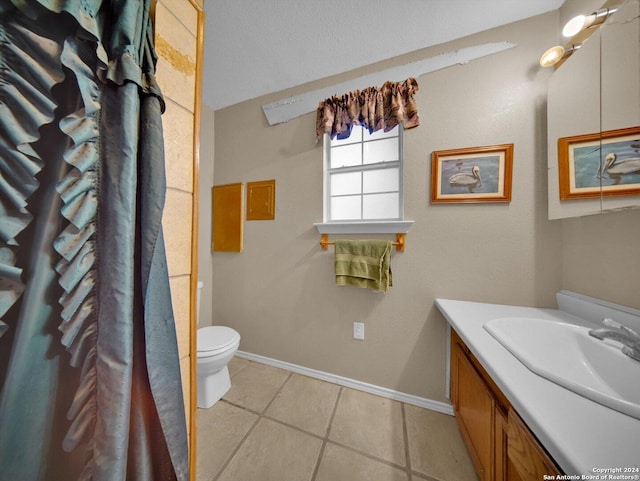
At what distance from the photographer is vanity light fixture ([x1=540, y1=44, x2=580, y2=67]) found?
1.02 m

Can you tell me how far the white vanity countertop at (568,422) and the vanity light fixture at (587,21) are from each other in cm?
145

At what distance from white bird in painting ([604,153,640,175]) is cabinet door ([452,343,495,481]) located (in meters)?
0.99

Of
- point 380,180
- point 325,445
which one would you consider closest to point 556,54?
point 380,180

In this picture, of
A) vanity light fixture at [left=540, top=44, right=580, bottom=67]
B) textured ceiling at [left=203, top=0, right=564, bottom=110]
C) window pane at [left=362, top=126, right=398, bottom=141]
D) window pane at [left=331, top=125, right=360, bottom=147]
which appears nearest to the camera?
vanity light fixture at [left=540, top=44, right=580, bottom=67]

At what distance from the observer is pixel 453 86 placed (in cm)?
128

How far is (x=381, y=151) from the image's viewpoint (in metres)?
1.53

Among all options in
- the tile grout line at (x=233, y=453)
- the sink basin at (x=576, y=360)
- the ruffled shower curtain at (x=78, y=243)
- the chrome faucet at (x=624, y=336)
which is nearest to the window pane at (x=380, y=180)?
the sink basin at (x=576, y=360)

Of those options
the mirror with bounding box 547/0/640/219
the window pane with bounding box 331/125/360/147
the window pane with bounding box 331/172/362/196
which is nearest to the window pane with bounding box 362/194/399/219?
the window pane with bounding box 331/172/362/196

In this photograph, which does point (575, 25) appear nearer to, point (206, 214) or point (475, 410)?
point (475, 410)

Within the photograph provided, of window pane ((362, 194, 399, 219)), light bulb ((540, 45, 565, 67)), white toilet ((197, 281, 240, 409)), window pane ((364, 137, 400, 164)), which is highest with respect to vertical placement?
light bulb ((540, 45, 565, 67))

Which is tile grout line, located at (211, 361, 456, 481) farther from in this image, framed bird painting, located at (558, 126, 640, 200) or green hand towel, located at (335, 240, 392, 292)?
framed bird painting, located at (558, 126, 640, 200)

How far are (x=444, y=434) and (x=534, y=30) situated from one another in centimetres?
237

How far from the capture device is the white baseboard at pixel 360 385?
4.24 feet

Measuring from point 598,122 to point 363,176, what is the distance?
1.13 meters
